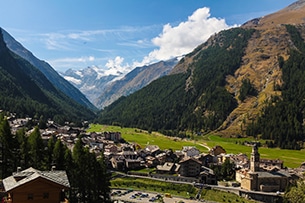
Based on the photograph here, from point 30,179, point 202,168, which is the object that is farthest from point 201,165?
A: point 30,179

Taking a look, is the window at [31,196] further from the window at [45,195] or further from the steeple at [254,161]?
the steeple at [254,161]

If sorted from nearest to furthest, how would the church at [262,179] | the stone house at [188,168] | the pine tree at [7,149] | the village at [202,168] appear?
the pine tree at [7,149] → the church at [262,179] → the village at [202,168] → the stone house at [188,168]

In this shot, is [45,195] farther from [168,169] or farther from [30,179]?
[168,169]

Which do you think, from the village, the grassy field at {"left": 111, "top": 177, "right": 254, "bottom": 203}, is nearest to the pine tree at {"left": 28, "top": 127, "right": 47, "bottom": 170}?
the village

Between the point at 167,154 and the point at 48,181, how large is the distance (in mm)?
123555

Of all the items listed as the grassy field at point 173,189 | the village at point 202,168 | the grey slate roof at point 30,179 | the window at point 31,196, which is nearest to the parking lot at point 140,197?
the grassy field at point 173,189

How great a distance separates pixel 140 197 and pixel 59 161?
48175 millimetres

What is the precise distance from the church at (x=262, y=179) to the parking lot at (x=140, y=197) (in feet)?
73.6

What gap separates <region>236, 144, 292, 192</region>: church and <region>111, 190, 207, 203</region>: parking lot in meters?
22.4

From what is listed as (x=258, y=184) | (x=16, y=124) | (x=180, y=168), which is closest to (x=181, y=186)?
(x=180, y=168)

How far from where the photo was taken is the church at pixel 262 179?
108812 millimetres

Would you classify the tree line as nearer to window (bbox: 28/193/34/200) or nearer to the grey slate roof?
the grey slate roof

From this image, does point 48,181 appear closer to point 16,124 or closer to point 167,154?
point 167,154

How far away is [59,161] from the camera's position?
178ft
